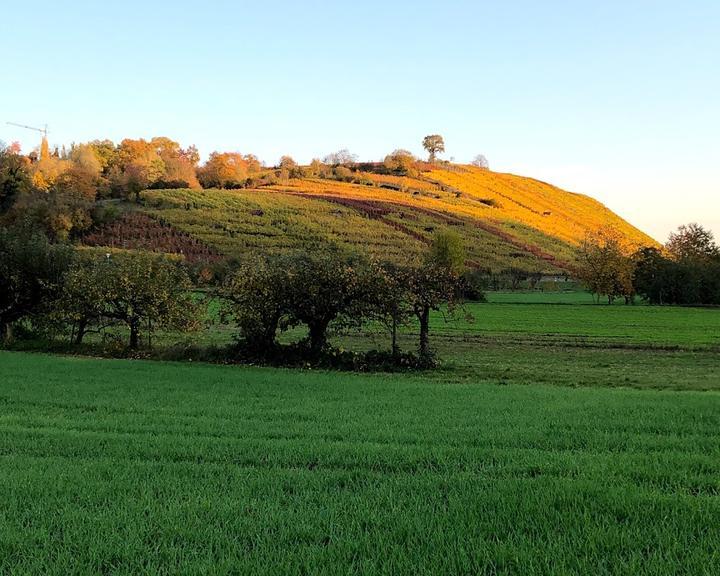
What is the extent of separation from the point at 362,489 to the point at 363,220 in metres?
117

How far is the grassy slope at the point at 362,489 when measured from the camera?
390 centimetres

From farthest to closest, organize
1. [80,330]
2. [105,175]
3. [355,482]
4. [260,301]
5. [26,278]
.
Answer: [105,175] → [26,278] → [80,330] → [260,301] → [355,482]

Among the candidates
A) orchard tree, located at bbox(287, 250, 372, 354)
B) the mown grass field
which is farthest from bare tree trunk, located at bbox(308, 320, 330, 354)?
the mown grass field

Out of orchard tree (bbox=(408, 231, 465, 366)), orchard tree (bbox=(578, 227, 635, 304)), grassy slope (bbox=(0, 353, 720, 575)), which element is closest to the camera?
grassy slope (bbox=(0, 353, 720, 575))

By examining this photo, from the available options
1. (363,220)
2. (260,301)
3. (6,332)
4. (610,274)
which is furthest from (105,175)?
Answer: (260,301)

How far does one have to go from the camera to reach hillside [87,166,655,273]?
104 metres

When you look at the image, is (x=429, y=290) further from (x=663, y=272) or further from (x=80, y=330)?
(x=663, y=272)

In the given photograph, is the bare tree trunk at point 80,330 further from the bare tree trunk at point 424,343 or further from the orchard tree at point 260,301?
the bare tree trunk at point 424,343

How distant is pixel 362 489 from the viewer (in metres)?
5.45

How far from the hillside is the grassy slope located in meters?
72.1

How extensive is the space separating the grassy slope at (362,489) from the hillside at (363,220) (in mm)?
72107

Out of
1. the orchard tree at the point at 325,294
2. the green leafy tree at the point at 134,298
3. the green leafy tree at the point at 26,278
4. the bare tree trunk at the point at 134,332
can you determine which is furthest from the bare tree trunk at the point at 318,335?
the green leafy tree at the point at 26,278

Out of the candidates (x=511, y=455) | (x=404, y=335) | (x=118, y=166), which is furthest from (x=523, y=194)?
(x=511, y=455)

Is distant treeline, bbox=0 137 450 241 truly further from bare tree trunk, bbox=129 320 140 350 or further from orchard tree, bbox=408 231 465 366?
→ orchard tree, bbox=408 231 465 366
